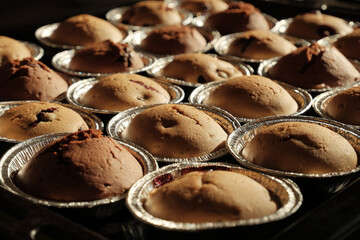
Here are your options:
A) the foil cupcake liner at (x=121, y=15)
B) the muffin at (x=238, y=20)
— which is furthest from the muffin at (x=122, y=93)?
the muffin at (x=238, y=20)

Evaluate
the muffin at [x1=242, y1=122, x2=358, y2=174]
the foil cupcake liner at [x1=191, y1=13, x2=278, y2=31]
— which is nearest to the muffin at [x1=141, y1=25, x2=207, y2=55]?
the foil cupcake liner at [x1=191, y1=13, x2=278, y2=31]

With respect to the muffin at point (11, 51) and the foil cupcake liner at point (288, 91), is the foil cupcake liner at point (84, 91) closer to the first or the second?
the foil cupcake liner at point (288, 91)

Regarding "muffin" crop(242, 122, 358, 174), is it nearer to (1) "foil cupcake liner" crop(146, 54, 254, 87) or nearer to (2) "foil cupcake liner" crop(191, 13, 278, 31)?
(1) "foil cupcake liner" crop(146, 54, 254, 87)

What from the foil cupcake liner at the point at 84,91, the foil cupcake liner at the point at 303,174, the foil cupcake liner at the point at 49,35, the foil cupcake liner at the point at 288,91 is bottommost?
the foil cupcake liner at the point at 49,35

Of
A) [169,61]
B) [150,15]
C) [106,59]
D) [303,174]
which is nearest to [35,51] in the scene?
[106,59]

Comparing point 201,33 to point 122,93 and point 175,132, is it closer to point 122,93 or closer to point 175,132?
point 122,93

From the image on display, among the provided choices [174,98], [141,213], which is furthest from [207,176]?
[174,98]
